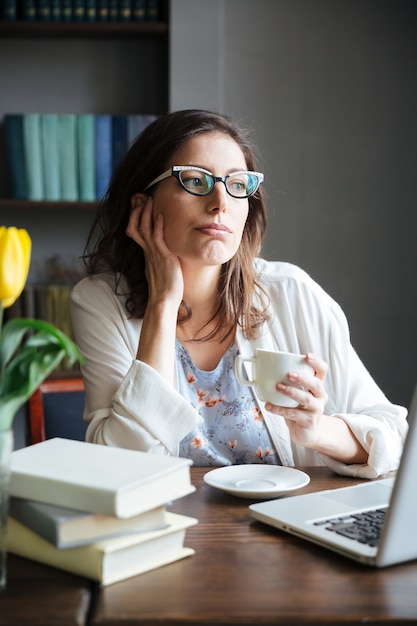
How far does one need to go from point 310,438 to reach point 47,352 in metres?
0.67

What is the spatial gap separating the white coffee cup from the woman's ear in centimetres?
66

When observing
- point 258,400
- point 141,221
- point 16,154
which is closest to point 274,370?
point 258,400

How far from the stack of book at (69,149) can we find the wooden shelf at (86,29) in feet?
1.01

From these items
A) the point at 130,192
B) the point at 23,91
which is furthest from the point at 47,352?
the point at 23,91

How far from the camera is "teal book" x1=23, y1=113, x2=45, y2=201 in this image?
117 inches

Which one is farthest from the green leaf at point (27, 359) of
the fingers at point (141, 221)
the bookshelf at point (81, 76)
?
the bookshelf at point (81, 76)

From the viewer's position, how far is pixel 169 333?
1.62 metres

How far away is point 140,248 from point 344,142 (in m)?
1.58

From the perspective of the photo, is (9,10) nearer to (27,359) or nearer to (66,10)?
(66,10)

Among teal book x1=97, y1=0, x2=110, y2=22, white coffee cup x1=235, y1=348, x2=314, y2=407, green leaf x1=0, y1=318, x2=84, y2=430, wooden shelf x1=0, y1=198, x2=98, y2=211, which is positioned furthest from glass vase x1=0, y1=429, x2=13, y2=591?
teal book x1=97, y1=0, x2=110, y2=22

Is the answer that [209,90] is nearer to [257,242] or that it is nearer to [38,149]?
[38,149]

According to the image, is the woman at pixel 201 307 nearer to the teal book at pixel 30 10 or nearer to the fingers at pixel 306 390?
the fingers at pixel 306 390

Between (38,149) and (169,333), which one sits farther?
(38,149)

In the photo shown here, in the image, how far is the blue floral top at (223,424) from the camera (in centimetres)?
167
